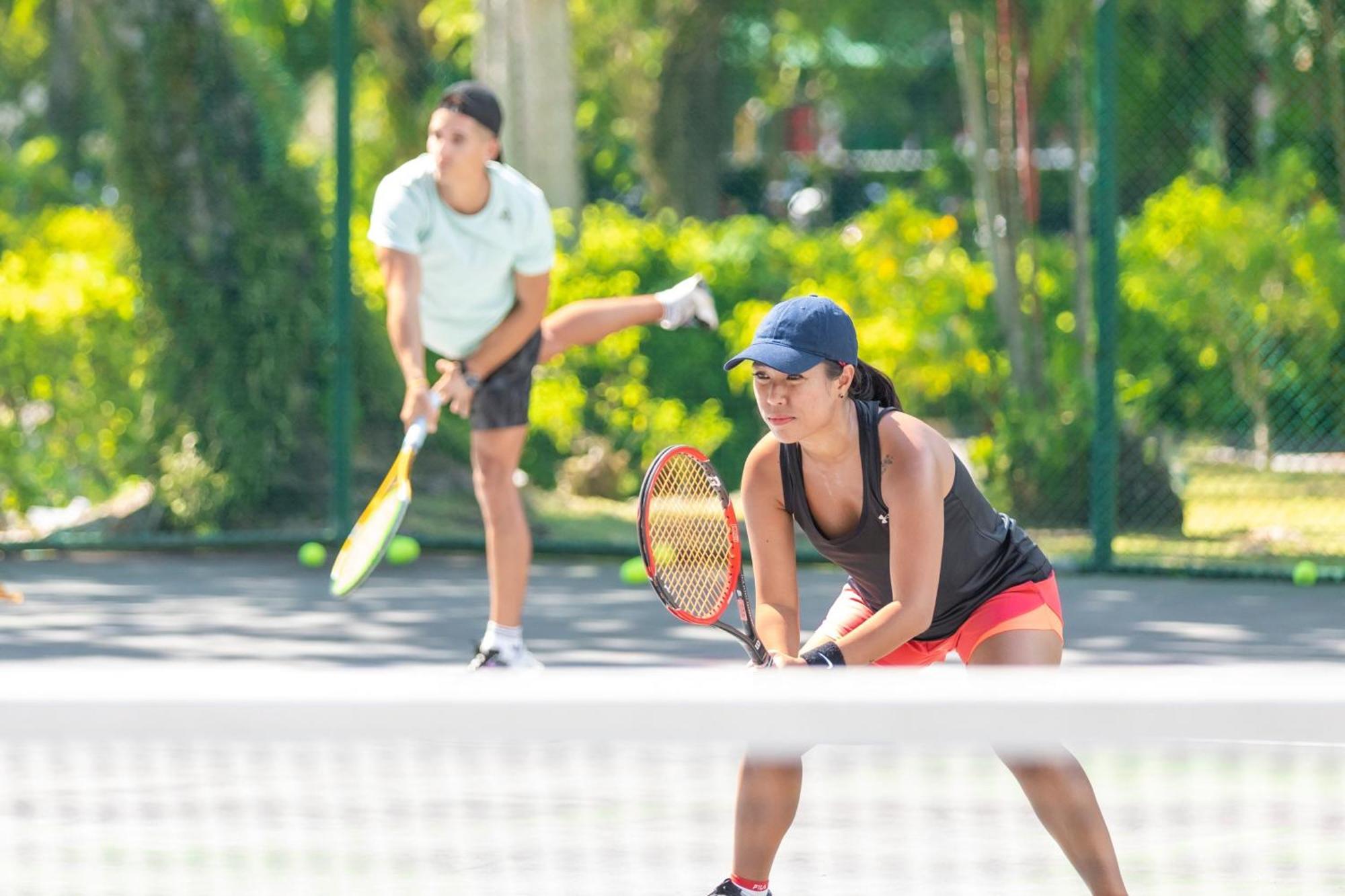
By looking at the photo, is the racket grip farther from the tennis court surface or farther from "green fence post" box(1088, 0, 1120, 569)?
"green fence post" box(1088, 0, 1120, 569)

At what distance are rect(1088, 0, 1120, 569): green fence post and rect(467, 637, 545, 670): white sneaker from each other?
3450 mm

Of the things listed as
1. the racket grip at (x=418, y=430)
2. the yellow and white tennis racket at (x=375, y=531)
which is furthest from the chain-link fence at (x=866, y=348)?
the yellow and white tennis racket at (x=375, y=531)

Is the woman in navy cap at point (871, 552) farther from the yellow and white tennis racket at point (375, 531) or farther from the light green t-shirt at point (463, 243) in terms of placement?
the light green t-shirt at point (463, 243)

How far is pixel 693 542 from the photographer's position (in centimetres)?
427

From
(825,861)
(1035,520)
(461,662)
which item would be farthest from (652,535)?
(1035,520)

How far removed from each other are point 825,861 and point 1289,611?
459cm

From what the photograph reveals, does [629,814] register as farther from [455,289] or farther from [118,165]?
[118,165]

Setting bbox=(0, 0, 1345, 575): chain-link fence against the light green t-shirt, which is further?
bbox=(0, 0, 1345, 575): chain-link fence

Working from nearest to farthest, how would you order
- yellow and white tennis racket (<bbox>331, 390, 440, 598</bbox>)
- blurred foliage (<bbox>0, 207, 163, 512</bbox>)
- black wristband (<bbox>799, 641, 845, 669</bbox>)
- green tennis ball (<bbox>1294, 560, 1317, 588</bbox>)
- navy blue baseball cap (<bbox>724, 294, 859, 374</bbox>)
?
black wristband (<bbox>799, 641, 845, 669</bbox>), navy blue baseball cap (<bbox>724, 294, 859, 374</bbox>), yellow and white tennis racket (<bbox>331, 390, 440, 598</bbox>), green tennis ball (<bbox>1294, 560, 1317, 588</bbox>), blurred foliage (<bbox>0, 207, 163, 512</bbox>)

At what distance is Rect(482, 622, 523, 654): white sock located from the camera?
705cm

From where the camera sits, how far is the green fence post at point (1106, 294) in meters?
9.58

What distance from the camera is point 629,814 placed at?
17.3 ft

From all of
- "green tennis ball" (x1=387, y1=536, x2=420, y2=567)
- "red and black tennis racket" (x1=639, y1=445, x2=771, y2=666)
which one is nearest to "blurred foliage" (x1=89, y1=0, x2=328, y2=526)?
"green tennis ball" (x1=387, y1=536, x2=420, y2=567)

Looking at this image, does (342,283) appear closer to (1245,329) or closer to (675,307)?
(675,307)
